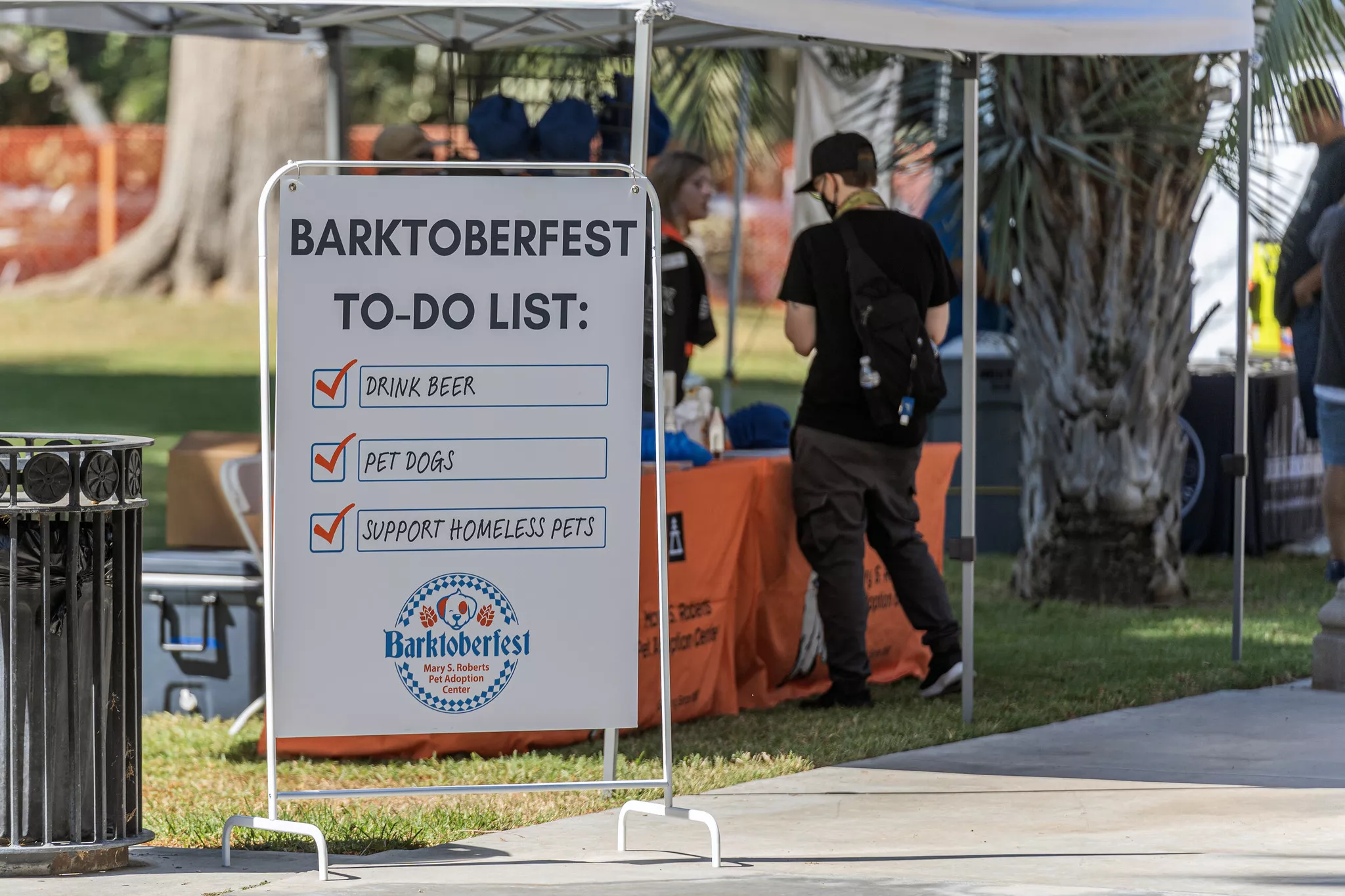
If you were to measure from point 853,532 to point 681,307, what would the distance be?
1520 millimetres

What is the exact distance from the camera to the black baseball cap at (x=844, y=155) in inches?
276

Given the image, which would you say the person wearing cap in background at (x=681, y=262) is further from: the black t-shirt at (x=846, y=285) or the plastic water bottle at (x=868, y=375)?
the plastic water bottle at (x=868, y=375)

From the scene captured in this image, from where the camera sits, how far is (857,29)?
19.5ft

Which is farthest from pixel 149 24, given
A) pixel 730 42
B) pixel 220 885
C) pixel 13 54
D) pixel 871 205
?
pixel 13 54

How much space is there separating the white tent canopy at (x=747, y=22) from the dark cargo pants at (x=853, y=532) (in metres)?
1.50

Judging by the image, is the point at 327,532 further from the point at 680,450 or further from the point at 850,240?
the point at 850,240

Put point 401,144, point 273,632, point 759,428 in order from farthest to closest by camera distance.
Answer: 1. point 401,144
2. point 759,428
3. point 273,632

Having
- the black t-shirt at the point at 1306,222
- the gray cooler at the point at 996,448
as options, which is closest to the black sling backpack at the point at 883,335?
the black t-shirt at the point at 1306,222

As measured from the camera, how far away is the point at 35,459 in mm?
4688

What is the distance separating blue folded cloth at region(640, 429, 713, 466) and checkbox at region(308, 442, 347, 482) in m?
1.81

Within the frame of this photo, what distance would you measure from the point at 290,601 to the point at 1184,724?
11.1 ft

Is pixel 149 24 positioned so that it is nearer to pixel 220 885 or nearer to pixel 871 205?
pixel 871 205

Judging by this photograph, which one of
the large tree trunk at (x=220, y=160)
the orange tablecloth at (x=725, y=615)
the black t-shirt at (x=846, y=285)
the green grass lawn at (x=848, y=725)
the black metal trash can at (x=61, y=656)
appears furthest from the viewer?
the large tree trunk at (x=220, y=160)

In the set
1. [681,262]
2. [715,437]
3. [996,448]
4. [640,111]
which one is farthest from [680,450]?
[996,448]
